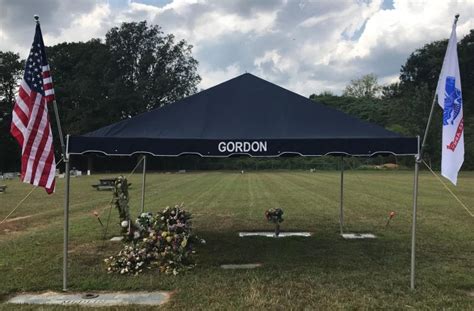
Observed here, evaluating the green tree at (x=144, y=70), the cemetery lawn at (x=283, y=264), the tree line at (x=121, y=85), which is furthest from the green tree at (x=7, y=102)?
the cemetery lawn at (x=283, y=264)

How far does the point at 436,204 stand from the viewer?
1673 cm

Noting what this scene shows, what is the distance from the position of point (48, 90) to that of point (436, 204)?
14.8m

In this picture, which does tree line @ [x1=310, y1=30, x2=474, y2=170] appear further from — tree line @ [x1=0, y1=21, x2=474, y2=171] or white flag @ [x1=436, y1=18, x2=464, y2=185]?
white flag @ [x1=436, y1=18, x2=464, y2=185]

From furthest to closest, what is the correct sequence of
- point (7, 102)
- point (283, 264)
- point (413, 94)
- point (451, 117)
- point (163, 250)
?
1. point (413, 94)
2. point (7, 102)
3. point (283, 264)
4. point (163, 250)
5. point (451, 117)

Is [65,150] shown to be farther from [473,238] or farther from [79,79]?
[79,79]

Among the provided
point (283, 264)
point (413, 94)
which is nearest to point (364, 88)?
point (413, 94)

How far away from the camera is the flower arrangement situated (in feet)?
22.4

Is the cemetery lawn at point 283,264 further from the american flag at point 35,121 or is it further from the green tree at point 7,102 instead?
the green tree at point 7,102

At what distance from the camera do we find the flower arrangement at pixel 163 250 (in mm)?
6840

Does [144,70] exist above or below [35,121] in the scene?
above

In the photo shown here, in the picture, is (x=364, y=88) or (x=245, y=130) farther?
(x=364, y=88)

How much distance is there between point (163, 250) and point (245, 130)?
2.25 m

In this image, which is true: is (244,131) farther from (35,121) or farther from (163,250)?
(35,121)

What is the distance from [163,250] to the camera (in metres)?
7.06
